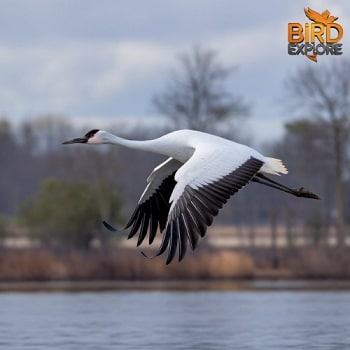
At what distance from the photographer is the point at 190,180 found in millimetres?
14672

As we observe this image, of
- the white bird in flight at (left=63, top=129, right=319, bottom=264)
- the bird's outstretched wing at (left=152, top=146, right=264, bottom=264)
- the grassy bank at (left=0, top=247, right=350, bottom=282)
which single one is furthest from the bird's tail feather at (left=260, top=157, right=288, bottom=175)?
the grassy bank at (left=0, top=247, right=350, bottom=282)

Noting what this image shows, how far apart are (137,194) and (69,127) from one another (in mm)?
45240

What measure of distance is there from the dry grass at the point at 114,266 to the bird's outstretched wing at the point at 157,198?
14293 mm

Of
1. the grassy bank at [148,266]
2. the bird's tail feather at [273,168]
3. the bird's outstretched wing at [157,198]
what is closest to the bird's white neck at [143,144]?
the bird's outstretched wing at [157,198]

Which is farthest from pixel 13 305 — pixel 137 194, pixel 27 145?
pixel 27 145

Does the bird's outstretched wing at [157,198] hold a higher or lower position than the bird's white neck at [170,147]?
lower

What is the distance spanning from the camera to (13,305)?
971 inches

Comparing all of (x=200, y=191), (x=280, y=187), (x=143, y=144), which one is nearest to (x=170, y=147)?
(x=143, y=144)

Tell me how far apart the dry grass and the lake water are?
10.5 ft

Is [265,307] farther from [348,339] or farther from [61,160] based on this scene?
[61,160]

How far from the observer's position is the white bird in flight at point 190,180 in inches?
554

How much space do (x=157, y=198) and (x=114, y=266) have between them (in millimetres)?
15252

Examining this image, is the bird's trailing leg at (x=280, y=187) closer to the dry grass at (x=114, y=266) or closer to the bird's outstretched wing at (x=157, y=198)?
the bird's outstretched wing at (x=157, y=198)

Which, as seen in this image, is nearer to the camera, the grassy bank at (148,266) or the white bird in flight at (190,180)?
the white bird in flight at (190,180)
